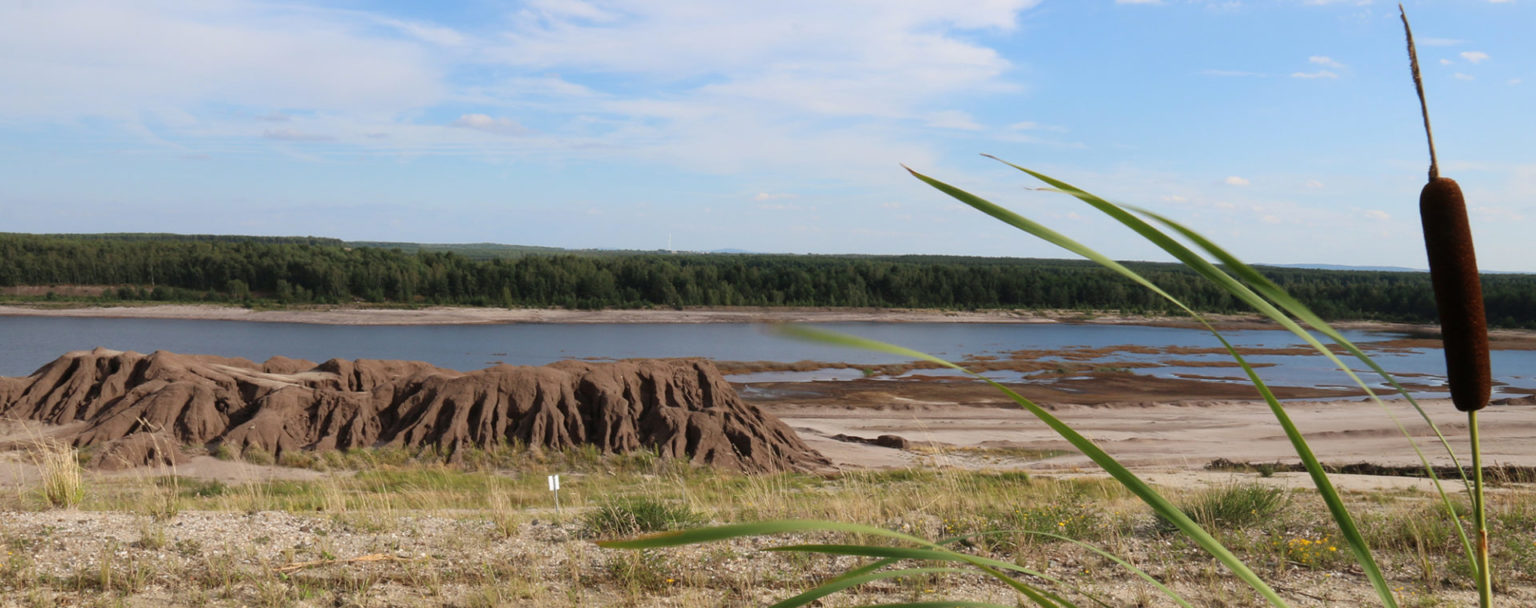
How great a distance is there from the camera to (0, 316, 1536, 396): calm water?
52.1 meters

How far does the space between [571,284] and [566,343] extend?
35631 millimetres

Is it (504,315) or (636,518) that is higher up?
(636,518)

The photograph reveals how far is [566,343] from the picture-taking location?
208 ft

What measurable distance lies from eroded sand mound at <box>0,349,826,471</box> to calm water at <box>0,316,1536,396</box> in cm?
2230

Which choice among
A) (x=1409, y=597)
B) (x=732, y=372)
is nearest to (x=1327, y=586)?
(x=1409, y=597)

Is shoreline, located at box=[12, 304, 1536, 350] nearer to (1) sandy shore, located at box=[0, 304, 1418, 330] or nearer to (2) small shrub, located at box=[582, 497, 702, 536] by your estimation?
Result: (1) sandy shore, located at box=[0, 304, 1418, 330]

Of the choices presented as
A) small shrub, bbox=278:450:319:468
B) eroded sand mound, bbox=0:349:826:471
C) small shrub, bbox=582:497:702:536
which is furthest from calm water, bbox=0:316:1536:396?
small shrub, bbox=582:497:702:536

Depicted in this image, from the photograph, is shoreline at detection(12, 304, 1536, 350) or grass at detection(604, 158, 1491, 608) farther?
shoreline at detection(12, 304, 1536, 350)

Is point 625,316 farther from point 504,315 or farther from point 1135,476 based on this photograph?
point 1135,476

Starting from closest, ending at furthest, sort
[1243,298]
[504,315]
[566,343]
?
[1243,298], [566,343], [504,315]

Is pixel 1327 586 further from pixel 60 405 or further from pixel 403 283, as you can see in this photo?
pixel 403 283

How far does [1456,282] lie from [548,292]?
97.8 meters

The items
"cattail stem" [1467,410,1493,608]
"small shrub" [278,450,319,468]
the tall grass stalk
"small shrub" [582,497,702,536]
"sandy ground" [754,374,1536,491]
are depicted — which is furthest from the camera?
"sandy ground" [754,374,1536,491]


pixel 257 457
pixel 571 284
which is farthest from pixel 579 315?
pixel 257 457
